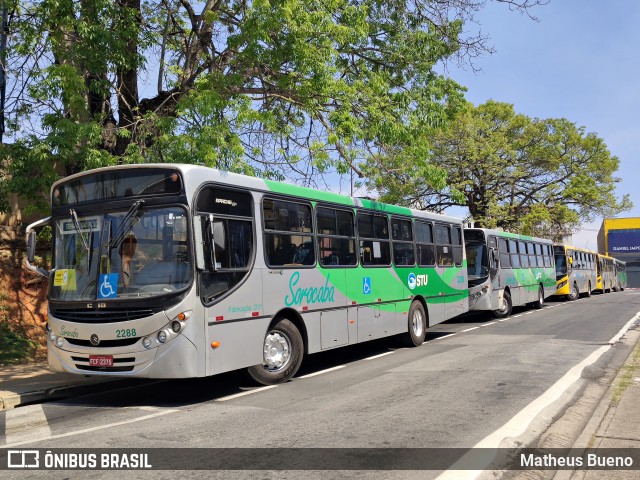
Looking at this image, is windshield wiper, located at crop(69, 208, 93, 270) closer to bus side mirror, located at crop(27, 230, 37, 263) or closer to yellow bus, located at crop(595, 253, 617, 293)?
bus side mirror, located at crop(27, 230, 37, 263)

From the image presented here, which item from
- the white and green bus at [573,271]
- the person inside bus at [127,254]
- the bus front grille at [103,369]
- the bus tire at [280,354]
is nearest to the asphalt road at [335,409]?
the bus tire at [280,354]

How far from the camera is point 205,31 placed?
13.2m

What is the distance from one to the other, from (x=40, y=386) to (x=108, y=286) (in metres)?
2.55

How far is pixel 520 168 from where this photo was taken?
36562mm

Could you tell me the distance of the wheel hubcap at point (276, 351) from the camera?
29.1 ft

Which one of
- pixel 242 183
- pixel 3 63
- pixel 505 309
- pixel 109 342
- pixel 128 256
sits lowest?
pixel 505 309

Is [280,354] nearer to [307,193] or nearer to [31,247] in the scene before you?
[307,193]

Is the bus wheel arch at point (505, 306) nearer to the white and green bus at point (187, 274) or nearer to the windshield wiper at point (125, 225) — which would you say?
the white and green bus at point (187, 274)

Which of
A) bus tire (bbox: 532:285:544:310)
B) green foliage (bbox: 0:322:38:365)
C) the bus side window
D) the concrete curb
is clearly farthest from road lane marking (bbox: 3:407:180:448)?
bus tire (bbox: 532:285:544:310)

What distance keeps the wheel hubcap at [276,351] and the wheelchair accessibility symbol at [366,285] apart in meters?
2.50

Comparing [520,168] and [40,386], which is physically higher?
[520,168]

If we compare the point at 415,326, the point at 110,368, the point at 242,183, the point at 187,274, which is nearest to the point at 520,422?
the point at 187,274

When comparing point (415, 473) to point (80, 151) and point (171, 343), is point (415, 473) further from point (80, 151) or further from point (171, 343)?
point (80, 151)

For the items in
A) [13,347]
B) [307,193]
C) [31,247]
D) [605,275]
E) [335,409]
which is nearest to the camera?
[335,409]
